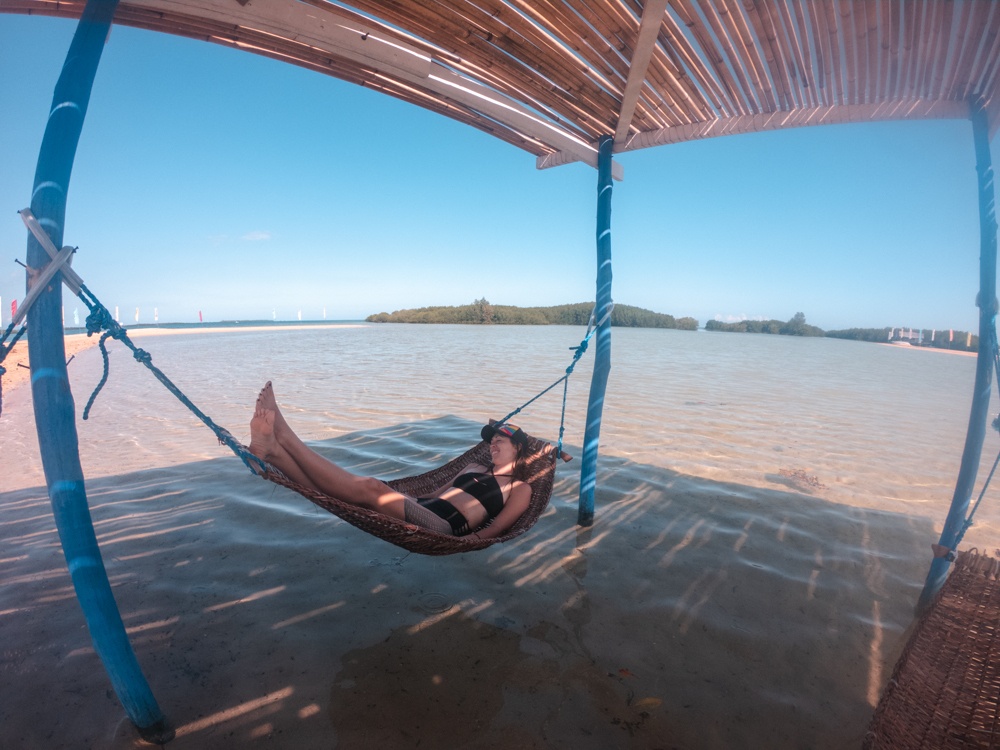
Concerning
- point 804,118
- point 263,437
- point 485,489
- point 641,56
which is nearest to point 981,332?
point 804,118

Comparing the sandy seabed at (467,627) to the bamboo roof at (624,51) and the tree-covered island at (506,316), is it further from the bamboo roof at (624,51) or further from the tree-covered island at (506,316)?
the tree-covered island at (506,316)

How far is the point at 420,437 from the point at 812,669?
13.4 ft

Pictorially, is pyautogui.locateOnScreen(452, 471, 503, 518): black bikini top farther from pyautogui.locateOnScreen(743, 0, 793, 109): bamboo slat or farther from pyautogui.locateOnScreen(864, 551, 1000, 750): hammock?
pyautogui.locateOnScreen(743, 0, 793, 109): bamboo slat

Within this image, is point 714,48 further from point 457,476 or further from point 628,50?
point 457,476

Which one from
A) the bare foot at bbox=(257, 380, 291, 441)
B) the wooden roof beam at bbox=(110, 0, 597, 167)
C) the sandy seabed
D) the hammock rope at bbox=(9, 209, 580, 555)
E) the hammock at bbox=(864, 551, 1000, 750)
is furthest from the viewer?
the bare foot at bbox=(257, 380, 291, 441)

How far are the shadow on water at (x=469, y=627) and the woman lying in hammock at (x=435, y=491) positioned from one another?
28 centimetres

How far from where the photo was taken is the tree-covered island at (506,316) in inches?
1930

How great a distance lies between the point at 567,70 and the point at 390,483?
270cm

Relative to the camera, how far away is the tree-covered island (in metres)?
49.0

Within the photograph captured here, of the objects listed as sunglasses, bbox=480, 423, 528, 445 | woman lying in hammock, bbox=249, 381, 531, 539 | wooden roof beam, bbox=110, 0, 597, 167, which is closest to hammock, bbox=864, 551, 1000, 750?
woman lying in hammock, bbox=249, 381, 531, 539

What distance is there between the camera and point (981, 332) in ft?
8.16

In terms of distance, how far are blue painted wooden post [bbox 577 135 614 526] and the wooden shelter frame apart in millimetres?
59

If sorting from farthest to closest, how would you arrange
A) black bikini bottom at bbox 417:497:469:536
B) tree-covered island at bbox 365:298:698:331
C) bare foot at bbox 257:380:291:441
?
tree-covered island at bbox 365:298:698:331
black bikini bottom at bbox 417:497:469:536
bare foot at bbox 257:380:291:441

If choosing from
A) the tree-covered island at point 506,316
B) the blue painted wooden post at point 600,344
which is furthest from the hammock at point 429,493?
the tree-covered island at point 506,316
